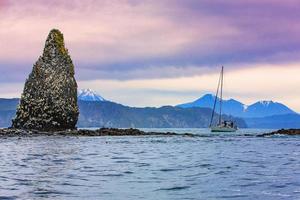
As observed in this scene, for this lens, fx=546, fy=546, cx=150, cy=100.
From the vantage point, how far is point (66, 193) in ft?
80.3

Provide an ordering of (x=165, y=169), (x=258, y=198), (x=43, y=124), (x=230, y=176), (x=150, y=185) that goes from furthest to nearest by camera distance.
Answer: (x=43, y=124) < (x=165, y=169) < (x=230, y=176) < (x=150, y=185) < (x=258, y=198)

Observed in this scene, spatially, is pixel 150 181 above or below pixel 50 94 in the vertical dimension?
below

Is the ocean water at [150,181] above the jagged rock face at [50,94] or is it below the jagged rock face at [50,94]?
below

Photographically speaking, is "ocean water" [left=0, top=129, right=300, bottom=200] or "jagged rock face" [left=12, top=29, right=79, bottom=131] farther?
"jagged rock face" [left=12, top=29, right=79, bottom=131]

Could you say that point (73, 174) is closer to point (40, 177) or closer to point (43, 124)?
point (40, 177)

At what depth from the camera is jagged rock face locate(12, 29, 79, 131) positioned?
140 meters

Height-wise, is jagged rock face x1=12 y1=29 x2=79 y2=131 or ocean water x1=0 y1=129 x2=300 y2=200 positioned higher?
jagged rock face x1=12 y1=29 x2=79 y2=131

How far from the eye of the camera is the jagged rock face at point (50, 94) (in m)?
140

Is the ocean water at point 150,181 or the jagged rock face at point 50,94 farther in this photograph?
the jagged rock face at point 50,94

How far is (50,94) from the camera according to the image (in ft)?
471

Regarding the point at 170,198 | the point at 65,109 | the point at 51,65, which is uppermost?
the point at 51,65

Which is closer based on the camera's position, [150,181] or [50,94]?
[150,181]

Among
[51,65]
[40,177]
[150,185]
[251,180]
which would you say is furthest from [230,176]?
[51,65]

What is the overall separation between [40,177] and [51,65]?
399 feet
